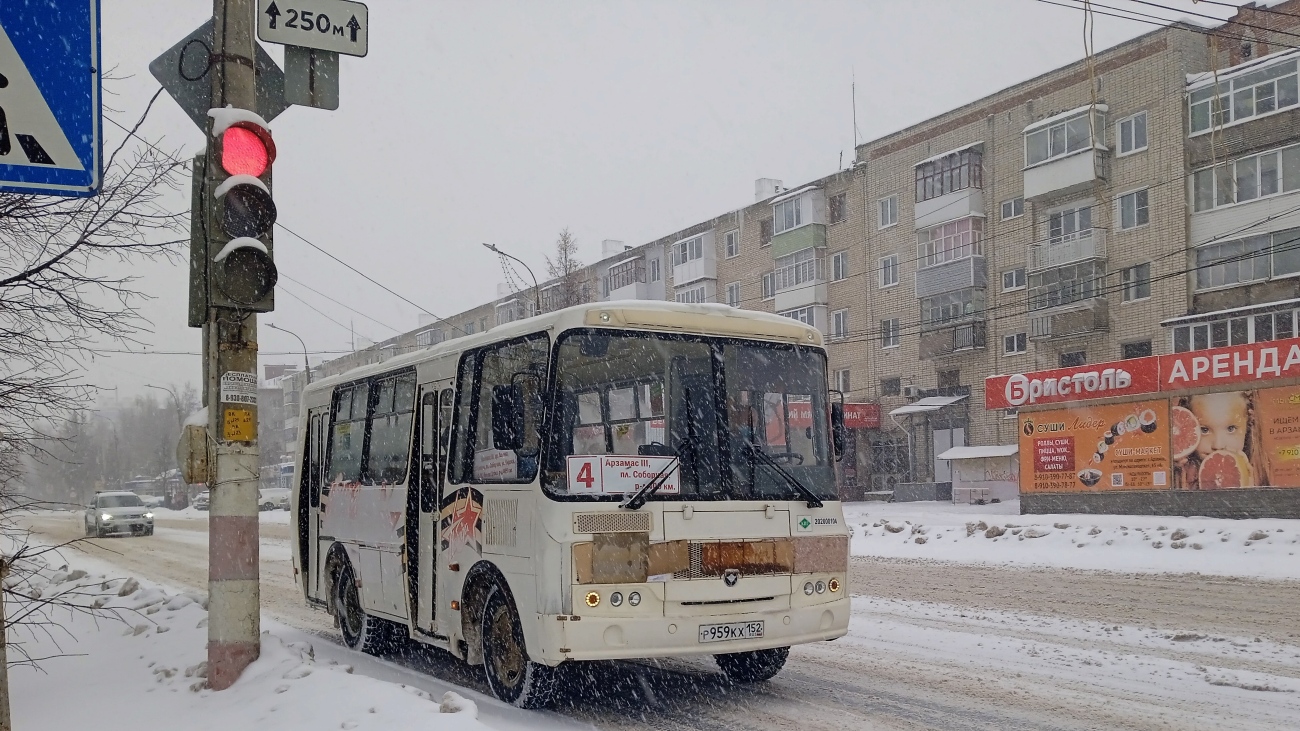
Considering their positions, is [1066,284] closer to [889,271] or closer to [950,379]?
[950,379]

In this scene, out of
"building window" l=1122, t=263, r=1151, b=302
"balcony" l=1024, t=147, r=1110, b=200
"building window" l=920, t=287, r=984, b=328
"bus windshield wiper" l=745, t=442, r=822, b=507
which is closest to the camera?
"bus windshield wiper" l=745, t=442, r=822, b=507

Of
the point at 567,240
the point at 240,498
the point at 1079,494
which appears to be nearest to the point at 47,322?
the point at 240,498

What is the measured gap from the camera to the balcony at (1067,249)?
41.1 m

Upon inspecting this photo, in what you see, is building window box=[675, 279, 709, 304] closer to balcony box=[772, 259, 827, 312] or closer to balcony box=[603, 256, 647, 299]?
balcony box=[603, 256, 647, 299]

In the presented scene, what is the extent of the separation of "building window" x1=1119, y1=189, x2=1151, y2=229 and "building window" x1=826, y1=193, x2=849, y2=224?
14996mm

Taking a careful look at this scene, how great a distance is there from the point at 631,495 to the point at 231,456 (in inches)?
100

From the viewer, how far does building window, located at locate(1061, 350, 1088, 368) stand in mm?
41750

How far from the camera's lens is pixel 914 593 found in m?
14.5

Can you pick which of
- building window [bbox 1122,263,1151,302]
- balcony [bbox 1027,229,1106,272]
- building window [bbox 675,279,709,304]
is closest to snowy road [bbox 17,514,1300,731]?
building window [bbox 1122,263,1151,302]

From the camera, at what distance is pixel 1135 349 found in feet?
132

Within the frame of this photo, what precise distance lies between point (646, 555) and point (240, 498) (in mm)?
2595

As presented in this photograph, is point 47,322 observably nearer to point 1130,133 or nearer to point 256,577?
point 256,577

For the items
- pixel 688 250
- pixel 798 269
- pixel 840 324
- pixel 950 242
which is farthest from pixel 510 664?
pixel 688 250

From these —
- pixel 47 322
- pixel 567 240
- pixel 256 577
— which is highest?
pixel 567 240
